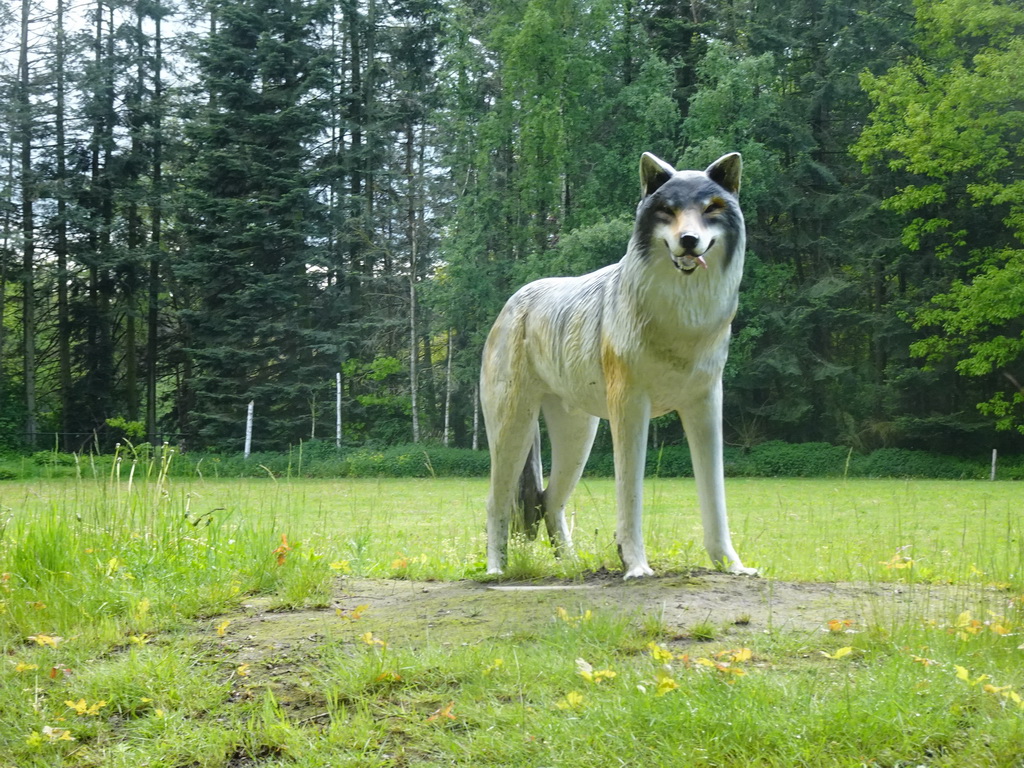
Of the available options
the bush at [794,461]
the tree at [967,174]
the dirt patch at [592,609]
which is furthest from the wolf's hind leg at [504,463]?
the tree at [967,174]

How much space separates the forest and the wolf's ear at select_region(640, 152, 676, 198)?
18.5m

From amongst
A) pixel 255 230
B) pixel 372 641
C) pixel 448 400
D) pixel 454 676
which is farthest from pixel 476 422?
pixel 454 676

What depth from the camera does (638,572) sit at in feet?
16.5

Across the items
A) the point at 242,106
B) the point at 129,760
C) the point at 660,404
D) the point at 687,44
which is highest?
the point at 687,44

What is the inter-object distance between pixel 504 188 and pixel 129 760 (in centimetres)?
2414

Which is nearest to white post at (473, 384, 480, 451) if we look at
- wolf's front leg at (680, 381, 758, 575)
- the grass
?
the grass

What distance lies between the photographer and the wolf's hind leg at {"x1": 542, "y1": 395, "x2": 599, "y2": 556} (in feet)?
20.0

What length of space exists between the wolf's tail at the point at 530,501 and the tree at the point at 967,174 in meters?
20.7

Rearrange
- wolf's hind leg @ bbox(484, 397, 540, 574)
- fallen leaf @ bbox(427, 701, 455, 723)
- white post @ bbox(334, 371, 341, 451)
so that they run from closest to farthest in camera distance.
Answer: fallen leaf @ bbox(427, 701, 455, 723), wolf's hind leg @ bbox(484, 397, 540, 574), white post @ bbox(334, 371, 341, 451)

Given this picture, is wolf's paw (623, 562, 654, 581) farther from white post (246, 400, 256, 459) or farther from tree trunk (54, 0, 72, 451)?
tree trunk (54, 0, 72, 451)

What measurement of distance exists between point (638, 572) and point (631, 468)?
551mm

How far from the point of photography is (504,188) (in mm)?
26531

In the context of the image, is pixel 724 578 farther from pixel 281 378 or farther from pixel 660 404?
pixel 281 378

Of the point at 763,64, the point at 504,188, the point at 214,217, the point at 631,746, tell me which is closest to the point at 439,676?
the point at 631,746
